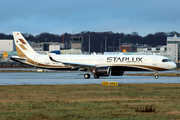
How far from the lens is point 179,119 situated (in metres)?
13.6

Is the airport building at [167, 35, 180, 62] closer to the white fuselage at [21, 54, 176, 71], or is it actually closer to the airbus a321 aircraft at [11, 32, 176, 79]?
the white fuselage at [21, 54, 176, 71]

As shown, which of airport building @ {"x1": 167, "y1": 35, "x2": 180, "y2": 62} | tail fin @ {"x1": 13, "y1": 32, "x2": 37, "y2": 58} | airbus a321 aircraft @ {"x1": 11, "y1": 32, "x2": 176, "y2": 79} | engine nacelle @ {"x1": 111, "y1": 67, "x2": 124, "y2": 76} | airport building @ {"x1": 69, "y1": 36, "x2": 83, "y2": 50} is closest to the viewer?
airbus a321 aircraft @ {"x1": 11, "y1": 32, "x2": 176, "y2": 79}

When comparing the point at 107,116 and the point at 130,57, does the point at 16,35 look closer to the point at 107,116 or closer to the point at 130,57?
the point at 130,57

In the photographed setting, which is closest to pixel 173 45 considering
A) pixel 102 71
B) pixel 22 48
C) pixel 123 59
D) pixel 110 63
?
pixel 123 59

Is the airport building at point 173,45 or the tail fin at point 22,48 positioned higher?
the airport building at point 173,45

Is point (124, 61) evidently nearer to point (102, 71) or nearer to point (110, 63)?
point (110, 63)

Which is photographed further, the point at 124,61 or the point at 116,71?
the point at 116,71

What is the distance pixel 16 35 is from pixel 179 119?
43.2 meters

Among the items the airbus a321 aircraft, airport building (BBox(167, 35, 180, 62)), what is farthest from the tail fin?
airport building (BBox(167, 35, 180, 62))

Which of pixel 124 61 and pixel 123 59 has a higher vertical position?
pixel 123 59

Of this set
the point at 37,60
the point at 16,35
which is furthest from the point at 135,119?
the point at 16,35

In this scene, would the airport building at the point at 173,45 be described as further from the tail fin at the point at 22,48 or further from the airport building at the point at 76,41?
the tail fin at the point at 22,48

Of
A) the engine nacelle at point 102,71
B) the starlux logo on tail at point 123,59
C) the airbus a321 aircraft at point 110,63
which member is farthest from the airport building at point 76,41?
the engine nacelle at point 102,71

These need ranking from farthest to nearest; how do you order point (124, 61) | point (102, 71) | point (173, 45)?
point (173, 45) → point (124, 61) → point (102, 71)
